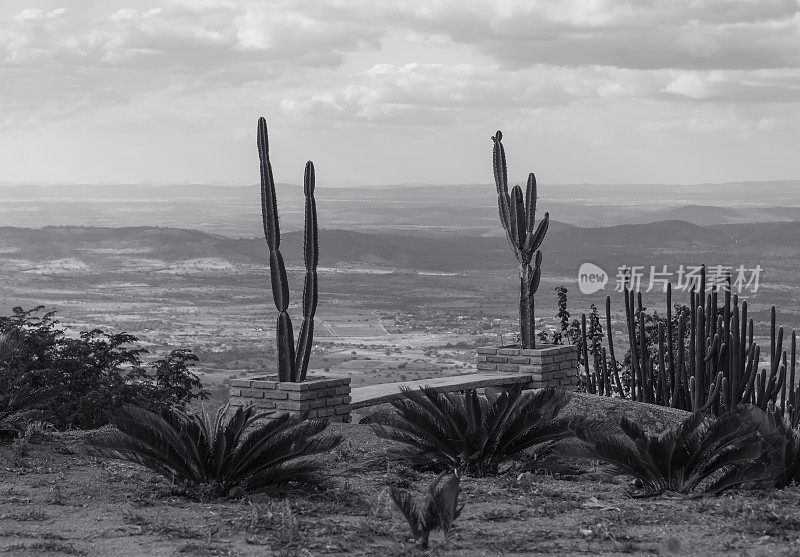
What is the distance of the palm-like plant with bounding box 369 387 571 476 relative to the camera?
9.58 meters

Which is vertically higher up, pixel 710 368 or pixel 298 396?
pixel 298 396

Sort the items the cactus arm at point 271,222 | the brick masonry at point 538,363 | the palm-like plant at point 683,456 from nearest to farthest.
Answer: the palm-like plant at point 683,456, the cactus arm at point 271,222, the brick masonry at point 538,363

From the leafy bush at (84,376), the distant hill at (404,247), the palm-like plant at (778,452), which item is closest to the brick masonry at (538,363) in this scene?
the leafy bush at (84,376)

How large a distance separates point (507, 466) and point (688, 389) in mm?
6804

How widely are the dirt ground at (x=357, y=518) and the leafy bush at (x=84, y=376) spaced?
5.42m

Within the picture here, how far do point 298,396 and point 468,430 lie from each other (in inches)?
91.0

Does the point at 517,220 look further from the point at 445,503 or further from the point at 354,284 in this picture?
the point at 354,284

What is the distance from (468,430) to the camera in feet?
31.5

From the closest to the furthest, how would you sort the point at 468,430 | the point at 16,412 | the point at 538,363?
the point at 468,430 → the point at 16,412 → the point at 538,363

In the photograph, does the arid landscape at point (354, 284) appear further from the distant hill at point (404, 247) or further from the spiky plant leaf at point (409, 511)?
the spiky plant leaf at point (409, 511)

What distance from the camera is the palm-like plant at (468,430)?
958 centimetres

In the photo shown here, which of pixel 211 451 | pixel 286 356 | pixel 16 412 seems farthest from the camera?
pixel 286 356

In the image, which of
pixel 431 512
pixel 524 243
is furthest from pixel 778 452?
pixel 524 243

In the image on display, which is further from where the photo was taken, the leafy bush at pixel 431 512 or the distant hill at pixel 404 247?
the distant hill at pixel 404 247
